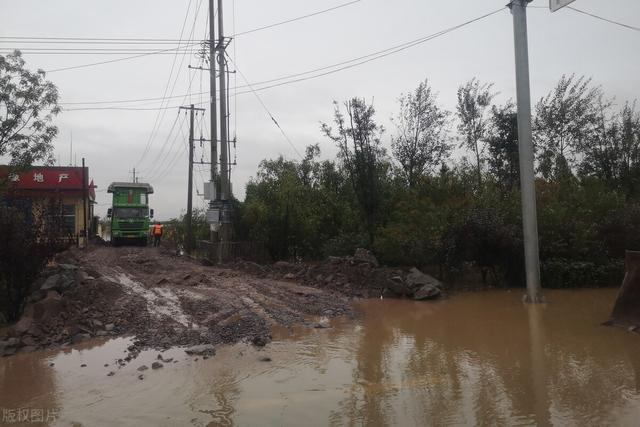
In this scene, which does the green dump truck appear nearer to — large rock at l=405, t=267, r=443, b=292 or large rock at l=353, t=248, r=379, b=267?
large rock at l=353, t=248, r=379, b=267

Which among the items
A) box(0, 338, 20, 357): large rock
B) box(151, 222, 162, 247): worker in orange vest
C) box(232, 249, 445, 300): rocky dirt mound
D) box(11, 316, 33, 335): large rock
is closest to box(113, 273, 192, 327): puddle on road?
box(11, 316, 33, 335): large rock

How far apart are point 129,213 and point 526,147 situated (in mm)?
27156

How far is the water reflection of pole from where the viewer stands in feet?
15.3

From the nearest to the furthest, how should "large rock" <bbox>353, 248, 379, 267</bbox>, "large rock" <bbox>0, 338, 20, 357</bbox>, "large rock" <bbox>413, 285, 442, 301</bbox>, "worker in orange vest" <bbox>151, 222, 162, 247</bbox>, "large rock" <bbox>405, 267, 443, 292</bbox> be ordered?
"large rock" <bbox>0, 338, 20, 357</bbox> → "large rock" <bbox>413, 285, 442, 301</bbox> → "large rock" <bbox>405, 267, 443, 292</bbox> → "large rock" <bbox>353, 248, 379, 267</bbox> → "worker in orange vest" <bbox>151, 222, 162, 247</bbox>

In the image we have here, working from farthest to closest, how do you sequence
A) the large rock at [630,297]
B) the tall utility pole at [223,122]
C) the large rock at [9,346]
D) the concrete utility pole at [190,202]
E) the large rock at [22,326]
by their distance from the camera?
the concrete utility pole at [190,202], the tall utility pole at [223,122], the large rock at [630,297], the large rock at [22,326], the large rock at [9,346]

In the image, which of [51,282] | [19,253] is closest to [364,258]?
[51,282]

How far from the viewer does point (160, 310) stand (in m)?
9.76

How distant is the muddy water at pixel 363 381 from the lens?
15.4 ft

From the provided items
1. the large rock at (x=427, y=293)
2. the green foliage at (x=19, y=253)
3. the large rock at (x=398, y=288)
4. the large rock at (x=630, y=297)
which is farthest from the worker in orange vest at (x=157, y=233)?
the large rock at (x=630, y=297)

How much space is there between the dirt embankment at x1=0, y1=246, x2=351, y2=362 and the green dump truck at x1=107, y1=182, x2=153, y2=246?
1944cm

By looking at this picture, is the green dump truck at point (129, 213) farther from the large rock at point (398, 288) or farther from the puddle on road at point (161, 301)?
the large rock at point (398, 288)

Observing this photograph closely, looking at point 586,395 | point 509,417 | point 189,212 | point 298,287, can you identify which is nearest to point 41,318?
point 298,287

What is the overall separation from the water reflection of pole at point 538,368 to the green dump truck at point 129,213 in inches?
1072

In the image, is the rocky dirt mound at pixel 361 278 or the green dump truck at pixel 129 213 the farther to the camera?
the green dump truck at pixel 129 213
